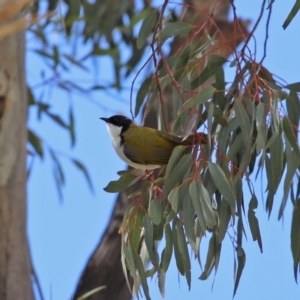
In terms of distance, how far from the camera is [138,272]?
2207 mm

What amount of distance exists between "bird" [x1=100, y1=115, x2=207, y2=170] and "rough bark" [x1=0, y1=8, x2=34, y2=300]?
414 millimetres

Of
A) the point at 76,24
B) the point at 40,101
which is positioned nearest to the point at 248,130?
the point at 40,101

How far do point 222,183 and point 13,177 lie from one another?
3.95 feet

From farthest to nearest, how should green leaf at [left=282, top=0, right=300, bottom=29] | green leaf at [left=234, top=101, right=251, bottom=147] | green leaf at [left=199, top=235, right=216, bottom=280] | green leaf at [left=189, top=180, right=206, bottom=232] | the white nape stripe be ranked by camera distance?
the white nape stripe → green leaf at [left=282, top=0, right=300, bottom=29] → green leaf at [left=199, top=235, right=216, bottom=280] → green leaf at [left=234, top=101, right=251, bottom=147] → green leaf at [left=189, top=180, right=206, bottom=232]

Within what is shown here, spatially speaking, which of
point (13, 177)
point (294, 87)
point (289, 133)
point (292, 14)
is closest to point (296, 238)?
point (289, 133)

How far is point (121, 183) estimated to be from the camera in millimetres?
2166

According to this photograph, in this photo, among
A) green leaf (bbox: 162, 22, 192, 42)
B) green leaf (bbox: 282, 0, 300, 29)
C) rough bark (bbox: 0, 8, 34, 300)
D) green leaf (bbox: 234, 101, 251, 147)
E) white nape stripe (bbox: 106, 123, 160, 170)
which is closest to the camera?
green leaf (bbox: 234, 101, 251, 147)

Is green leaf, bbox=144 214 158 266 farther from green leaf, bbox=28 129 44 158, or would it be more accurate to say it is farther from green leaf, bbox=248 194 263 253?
green leaf, bbox=28 129 44 158

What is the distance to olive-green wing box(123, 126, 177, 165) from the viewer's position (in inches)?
97.0

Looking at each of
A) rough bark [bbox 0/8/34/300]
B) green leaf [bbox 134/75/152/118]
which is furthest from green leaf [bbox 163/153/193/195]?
rough bark [bbox 0/8/34/300]

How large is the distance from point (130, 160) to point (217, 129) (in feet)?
1.38

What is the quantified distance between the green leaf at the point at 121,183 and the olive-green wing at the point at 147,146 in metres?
0.28

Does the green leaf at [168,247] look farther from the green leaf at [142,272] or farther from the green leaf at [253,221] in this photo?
the green leaf at [253,221]

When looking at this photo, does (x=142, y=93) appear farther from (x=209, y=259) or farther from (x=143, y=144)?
(x=209, y=259)
